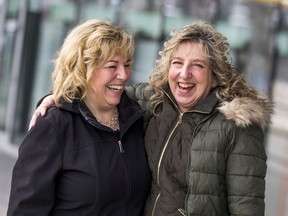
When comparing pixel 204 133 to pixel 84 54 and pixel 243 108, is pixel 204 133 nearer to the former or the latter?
pixel 243 108

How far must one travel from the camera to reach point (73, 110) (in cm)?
250

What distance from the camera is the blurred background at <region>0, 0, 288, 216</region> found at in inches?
279

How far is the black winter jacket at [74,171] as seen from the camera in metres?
2.39

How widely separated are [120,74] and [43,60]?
20.6 feet

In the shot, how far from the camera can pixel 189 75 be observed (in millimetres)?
2629

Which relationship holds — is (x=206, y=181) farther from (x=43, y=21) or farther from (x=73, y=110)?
(x=43, y=21)

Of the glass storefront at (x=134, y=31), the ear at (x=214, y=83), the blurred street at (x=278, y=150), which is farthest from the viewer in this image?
the glass storefront at (x=134, y=31)

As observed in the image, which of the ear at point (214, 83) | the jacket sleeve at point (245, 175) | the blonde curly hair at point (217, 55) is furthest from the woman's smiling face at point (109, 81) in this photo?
the jacket sleeve at point (245, 175)

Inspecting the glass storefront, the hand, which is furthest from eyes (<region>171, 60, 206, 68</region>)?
the glass storefront

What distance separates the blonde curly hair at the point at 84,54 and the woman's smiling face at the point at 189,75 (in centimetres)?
28

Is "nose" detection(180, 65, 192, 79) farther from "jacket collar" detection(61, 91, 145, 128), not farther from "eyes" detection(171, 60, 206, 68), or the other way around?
"jacket collar" detection(61, 91, 145, 128)

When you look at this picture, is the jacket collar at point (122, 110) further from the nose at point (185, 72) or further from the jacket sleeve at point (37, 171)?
the nose at point (185, 72)

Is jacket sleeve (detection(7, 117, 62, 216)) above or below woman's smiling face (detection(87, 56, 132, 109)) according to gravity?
below

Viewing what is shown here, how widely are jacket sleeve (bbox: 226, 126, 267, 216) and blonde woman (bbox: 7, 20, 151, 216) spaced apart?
41 cm
